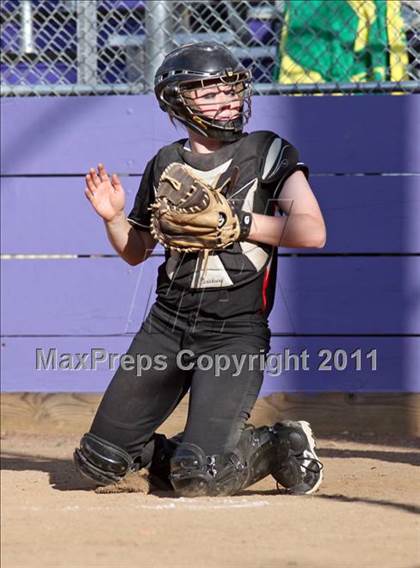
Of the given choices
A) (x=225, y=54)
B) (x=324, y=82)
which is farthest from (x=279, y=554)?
(x=324, y=82)

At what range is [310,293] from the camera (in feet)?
18.3

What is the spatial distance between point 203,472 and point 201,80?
4.77 feet

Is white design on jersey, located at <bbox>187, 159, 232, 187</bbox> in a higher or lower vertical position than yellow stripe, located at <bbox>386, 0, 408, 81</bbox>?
lower

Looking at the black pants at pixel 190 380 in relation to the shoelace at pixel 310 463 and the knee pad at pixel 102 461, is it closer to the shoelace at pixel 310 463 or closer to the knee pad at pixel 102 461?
the knee pad at pixel 102 461

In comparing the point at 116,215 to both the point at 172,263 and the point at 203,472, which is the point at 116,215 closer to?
the point at 172,263

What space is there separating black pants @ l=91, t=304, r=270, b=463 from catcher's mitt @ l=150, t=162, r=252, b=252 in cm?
34

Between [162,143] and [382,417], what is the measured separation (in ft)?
5.99

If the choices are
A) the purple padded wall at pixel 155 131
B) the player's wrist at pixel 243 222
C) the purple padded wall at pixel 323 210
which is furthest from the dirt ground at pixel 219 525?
the purple padded wall at pixel 155 131

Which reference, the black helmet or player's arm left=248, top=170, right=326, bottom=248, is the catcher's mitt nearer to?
player's arm left=248, top=170, right=326, bottom=248

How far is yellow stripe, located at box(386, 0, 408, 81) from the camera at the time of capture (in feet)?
19.2

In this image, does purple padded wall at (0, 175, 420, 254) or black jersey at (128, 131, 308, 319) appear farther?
purple padded wall at (0, 175, 420, 254)

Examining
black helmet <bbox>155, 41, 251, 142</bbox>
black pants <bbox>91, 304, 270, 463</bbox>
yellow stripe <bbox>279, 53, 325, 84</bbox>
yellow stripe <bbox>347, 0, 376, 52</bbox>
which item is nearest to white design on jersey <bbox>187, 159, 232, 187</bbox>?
black helmet <bbox>155, 41, 251, 142</bbox>

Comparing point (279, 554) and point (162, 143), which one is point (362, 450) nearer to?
point (162, 143)

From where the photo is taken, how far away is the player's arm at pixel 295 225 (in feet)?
13.0
